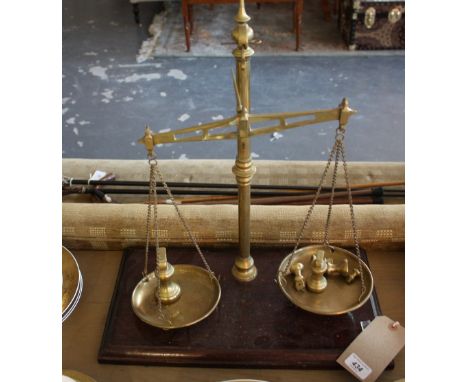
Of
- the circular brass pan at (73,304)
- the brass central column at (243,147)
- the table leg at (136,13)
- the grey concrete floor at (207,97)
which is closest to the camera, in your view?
the brass central column at (243,147)

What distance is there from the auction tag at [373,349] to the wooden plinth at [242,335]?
26 mm

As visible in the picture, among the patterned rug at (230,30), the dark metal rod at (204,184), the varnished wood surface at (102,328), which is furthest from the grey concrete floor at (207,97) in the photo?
the varnished wood surface at (102,328)

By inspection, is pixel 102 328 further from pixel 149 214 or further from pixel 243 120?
pixel 243 120

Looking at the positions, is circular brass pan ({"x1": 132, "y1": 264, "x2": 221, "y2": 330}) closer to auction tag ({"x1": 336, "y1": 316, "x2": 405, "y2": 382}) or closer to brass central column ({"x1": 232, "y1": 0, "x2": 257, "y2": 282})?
brass central column ({"x1": 232, "y1": 0, "x2": 257, "y2": 282})

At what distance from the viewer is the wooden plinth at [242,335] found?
1010 millimetres

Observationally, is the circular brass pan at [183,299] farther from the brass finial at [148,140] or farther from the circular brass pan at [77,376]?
the brass finial at [148,140]

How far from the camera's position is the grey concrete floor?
292 centimetres

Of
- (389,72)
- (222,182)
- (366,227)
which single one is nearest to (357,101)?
(389,72)

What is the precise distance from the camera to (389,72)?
370cm

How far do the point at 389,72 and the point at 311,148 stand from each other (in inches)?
50.5

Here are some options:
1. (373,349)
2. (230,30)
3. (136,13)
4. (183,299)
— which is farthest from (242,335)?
(136,13)

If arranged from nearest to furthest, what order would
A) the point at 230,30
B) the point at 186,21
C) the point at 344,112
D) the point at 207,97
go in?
1. the point at 344,112
2. the point at 207,97
3. the point at 186,21
4. the point at 230,30

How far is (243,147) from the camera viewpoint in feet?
3.10

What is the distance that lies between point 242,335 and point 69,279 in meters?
0.44
